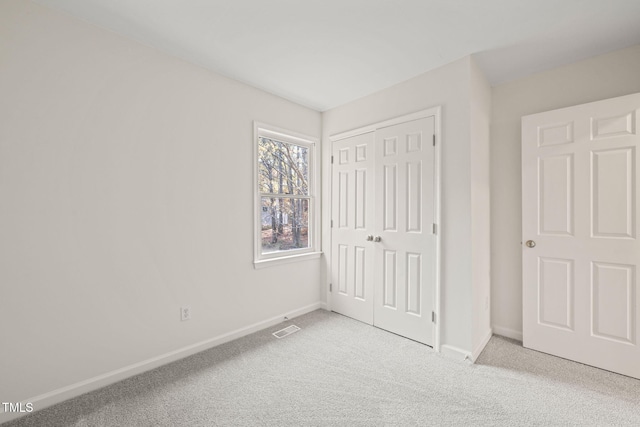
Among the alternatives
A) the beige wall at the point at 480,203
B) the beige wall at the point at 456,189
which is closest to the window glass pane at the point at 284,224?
the beige wall at the point at 456,189

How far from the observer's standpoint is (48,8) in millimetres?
1680

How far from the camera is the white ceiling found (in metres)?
1.68

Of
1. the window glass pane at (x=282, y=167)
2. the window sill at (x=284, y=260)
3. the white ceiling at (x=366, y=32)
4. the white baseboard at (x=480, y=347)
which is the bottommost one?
the white baseboard at (x=480, y=347)

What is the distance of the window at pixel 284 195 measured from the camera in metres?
2.91

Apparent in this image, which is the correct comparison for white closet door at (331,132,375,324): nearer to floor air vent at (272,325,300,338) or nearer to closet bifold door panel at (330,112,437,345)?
closet bifold door panel at (330,112,437,345)

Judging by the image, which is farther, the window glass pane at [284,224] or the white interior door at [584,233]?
the window glass pane at [284,224]

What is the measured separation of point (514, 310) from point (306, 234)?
7.76 ft

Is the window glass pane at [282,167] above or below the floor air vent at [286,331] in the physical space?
above

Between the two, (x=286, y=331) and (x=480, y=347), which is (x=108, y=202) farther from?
(x=480, y=347)

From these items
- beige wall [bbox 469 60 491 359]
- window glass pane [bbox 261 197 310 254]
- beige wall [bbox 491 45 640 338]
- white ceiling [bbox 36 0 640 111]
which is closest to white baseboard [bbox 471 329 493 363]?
beige wall [bbox 469 60 491 359]

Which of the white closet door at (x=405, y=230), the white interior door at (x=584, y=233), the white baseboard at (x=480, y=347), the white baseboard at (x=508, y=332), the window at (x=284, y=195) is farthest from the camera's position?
the window at (x=284, y=195)

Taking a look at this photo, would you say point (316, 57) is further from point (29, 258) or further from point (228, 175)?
point (29, 258)

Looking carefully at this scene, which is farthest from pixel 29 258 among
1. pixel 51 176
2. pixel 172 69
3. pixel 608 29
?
pixel 608 29

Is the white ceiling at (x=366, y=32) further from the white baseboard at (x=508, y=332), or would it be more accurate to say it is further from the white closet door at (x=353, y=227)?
the white baseboard at (x=508, y=332)
